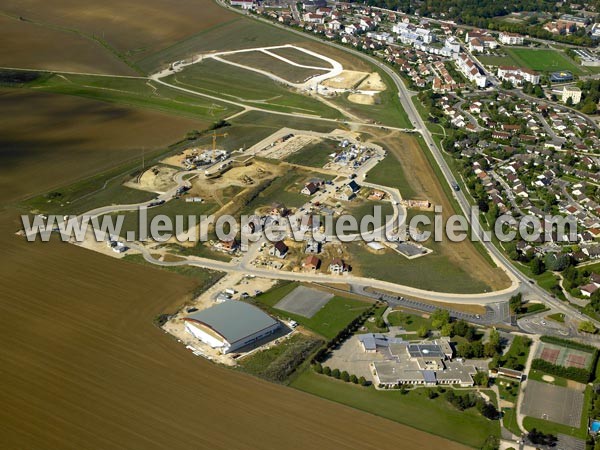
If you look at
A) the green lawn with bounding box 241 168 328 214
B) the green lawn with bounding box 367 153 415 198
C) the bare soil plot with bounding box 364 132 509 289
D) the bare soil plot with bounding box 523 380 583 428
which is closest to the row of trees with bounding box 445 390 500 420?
the bare soil plot with bounding box 523 380 583 428

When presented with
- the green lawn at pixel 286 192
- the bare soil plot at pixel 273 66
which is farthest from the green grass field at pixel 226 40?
the green lawn at pixel 286 192

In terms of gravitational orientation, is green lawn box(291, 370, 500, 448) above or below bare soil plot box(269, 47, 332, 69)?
below

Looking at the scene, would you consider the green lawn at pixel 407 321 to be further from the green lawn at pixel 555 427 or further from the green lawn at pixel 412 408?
the green lawn at pixel 555 427

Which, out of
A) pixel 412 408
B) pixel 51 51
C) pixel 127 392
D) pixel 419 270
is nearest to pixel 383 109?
pixel 419 270

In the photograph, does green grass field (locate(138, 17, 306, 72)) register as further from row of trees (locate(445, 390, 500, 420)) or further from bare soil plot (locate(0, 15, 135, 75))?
row of trees (locate(445, 390, 500, 420))

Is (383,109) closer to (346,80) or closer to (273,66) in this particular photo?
(346,80)
